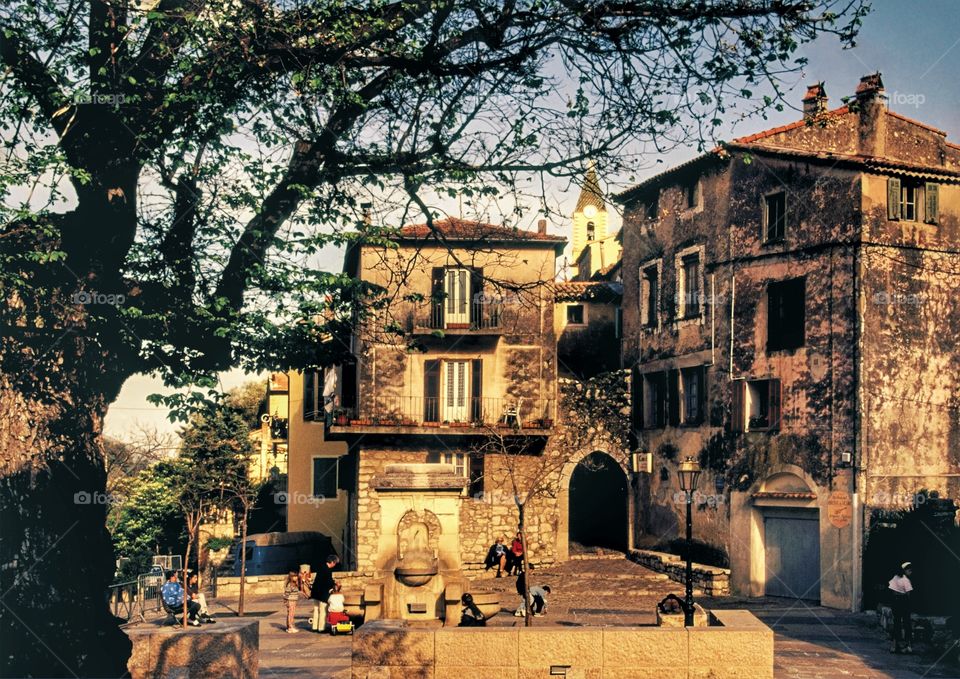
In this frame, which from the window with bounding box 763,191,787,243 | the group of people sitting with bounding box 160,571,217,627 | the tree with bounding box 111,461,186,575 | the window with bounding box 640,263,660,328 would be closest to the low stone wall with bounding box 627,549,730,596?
the window with bounding box 640,263,660,328

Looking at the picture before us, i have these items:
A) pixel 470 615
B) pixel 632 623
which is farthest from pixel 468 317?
pixel 470 615

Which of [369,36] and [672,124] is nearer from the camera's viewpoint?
[369,36]

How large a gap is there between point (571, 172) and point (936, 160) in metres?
26.3

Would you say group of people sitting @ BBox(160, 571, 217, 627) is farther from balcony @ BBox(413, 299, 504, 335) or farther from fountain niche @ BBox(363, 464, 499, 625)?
balcony @ BBox(413, 299, 504, 335)

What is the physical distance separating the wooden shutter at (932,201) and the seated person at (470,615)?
61.2 feet

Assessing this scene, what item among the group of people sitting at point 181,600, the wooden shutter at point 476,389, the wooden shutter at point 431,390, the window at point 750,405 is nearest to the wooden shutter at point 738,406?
the window at point 750,405

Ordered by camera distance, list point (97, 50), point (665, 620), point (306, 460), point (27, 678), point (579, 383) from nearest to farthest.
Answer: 1. point (27, 678)
2. point (97, 50)
3. point (665, 620)
4. point (579, 383)
5. point (306, 460)

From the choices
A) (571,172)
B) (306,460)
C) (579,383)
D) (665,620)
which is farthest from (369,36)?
(306,460)

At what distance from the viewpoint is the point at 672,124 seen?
30.1 ft

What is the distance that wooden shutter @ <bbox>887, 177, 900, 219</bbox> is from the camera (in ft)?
97.0

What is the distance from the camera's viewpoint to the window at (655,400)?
36.8 metres

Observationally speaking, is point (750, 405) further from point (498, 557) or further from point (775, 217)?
point (498, 557)

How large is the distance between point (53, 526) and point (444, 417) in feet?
96.6

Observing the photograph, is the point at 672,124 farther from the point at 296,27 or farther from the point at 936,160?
the point at 936,160
